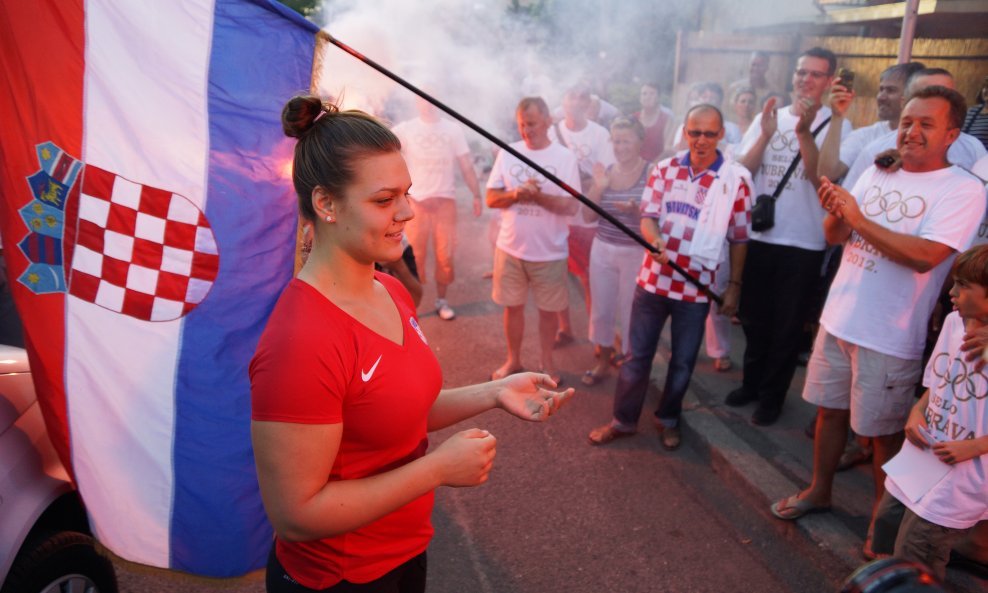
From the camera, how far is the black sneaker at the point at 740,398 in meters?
4.86

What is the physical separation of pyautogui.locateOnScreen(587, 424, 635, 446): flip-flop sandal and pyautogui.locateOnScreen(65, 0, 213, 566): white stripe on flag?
9.12 feet

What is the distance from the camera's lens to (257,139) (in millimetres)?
2340

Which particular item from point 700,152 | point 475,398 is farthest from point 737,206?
point 475,398

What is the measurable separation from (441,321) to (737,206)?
11.0ft

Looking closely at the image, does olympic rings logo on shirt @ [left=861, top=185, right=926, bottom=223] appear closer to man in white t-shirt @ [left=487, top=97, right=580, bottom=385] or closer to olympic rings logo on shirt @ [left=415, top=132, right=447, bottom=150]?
man in white t-shirt @ [left=487, top=97, right=580, bottom=385]

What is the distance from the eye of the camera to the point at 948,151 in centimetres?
385

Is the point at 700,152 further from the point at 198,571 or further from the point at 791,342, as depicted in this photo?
the point at 198,571

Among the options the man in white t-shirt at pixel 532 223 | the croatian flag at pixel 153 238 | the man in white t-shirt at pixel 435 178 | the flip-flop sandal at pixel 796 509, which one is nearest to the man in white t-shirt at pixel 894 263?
the flip-flop sandal at pixel 796 509

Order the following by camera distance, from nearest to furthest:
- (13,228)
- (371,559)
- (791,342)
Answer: (371,559) < (13,228) < (791,342)

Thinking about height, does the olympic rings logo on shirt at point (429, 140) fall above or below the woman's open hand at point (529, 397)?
above

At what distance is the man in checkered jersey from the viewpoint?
4.09 m

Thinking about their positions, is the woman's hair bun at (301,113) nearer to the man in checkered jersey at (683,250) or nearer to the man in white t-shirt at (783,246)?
the man in checkered jersey at (683,250)

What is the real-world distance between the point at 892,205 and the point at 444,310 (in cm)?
438

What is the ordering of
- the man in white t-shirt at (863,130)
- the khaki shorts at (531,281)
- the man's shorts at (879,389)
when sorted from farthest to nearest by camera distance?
the khaki shorts at (531,281) < the man in white t-shirt at (863,130) < the man's shorts at (879,389)
